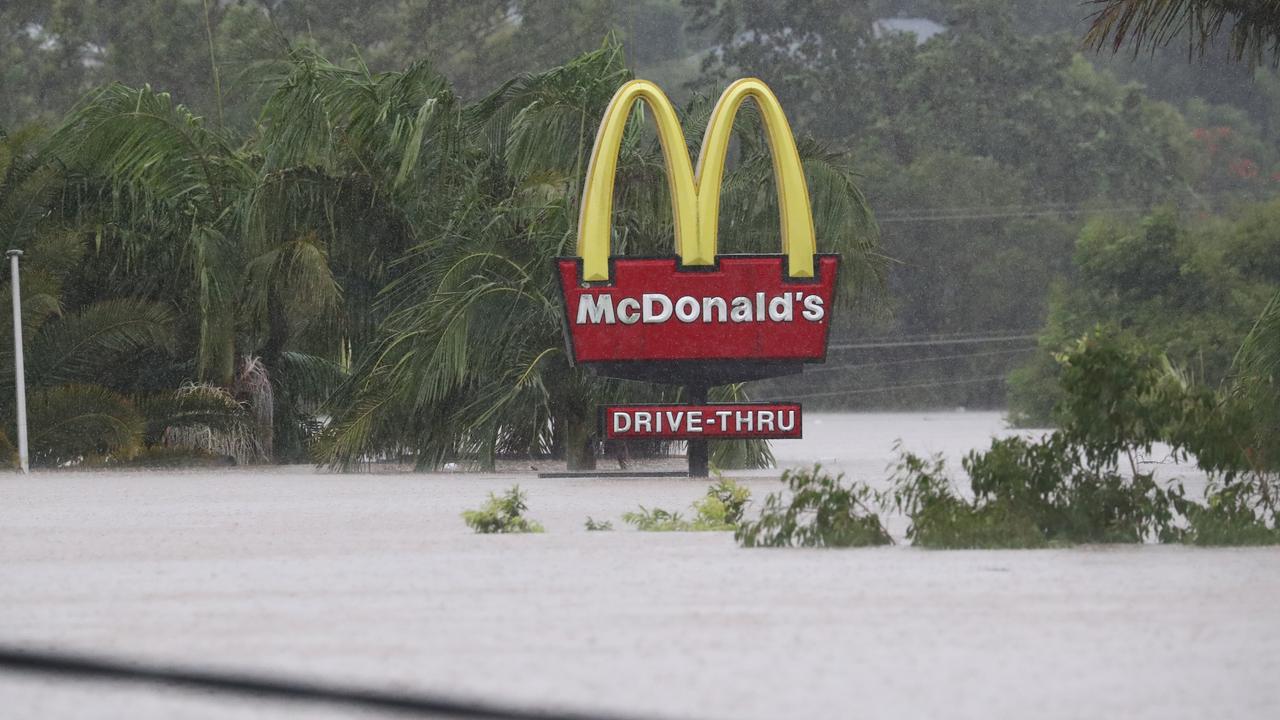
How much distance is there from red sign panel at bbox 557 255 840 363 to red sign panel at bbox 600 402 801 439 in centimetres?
61


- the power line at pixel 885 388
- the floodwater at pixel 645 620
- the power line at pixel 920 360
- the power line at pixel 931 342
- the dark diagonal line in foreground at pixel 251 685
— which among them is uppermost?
the power line at pixel 931 342

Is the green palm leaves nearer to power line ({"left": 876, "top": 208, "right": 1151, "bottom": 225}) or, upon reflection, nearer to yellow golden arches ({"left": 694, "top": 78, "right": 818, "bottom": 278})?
yellow golden arches ({"left": 694, "top": 78, "right": 818, "bottom": 278})

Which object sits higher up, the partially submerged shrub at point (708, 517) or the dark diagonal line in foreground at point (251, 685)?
the partially submerged shrub at point (708, 517)

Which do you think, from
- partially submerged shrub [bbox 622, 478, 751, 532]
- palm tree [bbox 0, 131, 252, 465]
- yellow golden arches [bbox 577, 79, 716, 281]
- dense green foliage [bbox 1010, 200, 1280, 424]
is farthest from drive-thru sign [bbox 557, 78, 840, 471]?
dense green foliage [bbox 1010, 200, 1280, 424]

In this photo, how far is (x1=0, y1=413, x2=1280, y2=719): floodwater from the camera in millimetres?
8000

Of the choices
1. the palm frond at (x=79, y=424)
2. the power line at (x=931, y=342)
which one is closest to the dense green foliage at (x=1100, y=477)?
the palm frond at (x=79, y=424)

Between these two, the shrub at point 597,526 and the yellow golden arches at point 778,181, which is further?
the yellow golden arches at point 778,181

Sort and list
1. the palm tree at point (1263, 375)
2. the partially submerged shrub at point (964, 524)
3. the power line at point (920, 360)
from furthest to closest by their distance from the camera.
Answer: the power line at point (920, 360), the palm tree at point (1263, 375), the partially submerged shrub at point (964, 524)

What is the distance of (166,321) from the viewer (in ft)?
97.1

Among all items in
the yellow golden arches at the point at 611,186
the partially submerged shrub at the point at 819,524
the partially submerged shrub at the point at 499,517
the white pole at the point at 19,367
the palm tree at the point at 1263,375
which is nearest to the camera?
the partially submerged shrub at the point at 819,524

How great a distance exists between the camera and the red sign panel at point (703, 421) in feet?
81.8

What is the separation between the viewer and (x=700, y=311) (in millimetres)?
25125

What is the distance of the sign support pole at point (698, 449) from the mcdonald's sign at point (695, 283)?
0.62 ft

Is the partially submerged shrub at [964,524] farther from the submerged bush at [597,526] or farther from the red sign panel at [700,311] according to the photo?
the red sign panel at [700,311]
